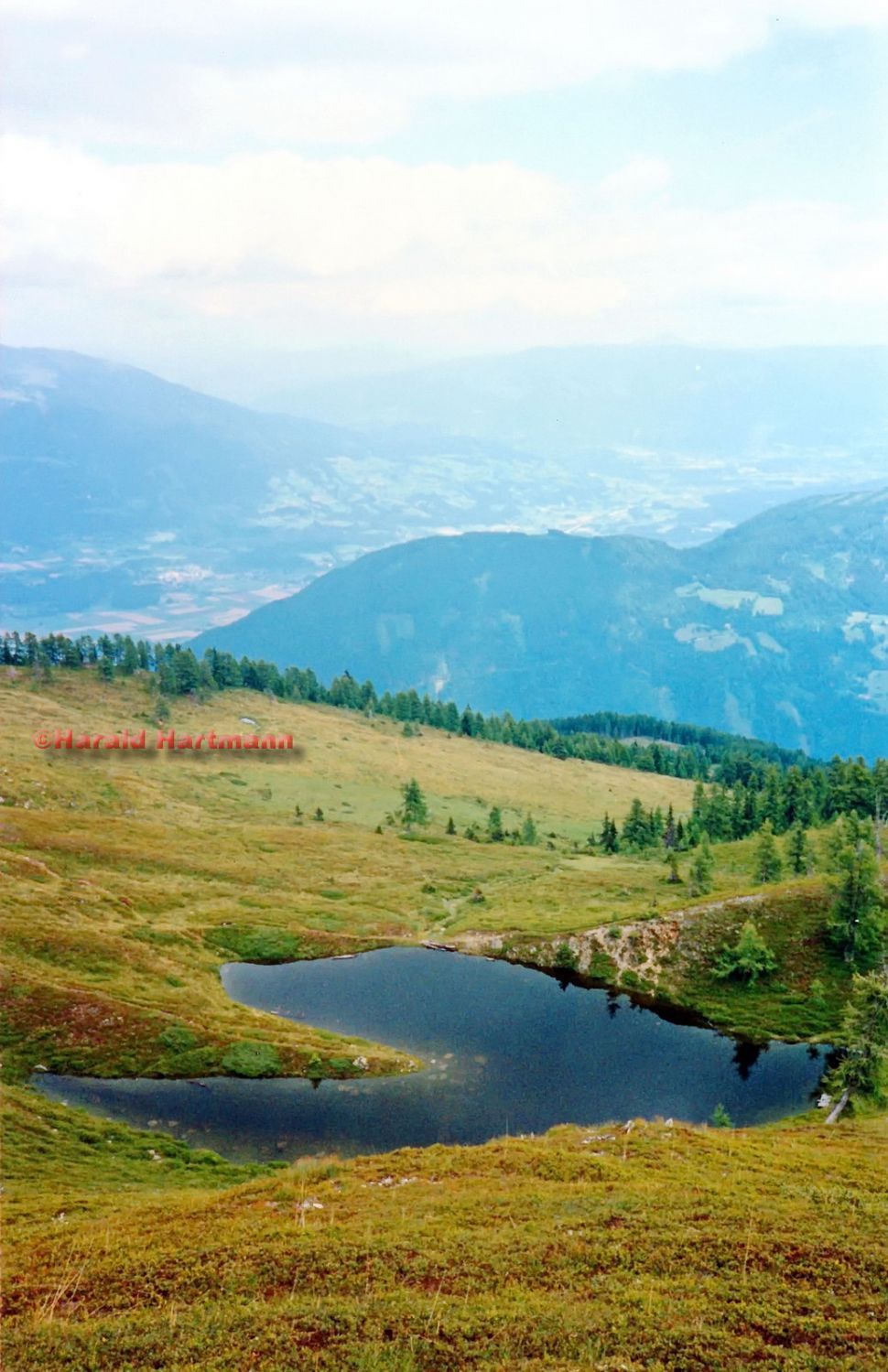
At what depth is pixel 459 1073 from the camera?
57.3 m

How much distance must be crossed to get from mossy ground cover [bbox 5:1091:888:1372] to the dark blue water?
1029 cm

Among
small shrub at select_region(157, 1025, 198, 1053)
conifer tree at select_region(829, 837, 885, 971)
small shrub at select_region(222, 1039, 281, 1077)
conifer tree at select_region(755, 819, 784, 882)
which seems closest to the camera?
small shrub at select_region(222, 1039, 281, 1077)

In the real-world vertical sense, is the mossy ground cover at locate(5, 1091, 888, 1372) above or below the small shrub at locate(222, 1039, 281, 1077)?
above

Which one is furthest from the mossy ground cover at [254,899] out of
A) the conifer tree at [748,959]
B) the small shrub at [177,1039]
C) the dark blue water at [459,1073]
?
the dark blue water at [459,1073]

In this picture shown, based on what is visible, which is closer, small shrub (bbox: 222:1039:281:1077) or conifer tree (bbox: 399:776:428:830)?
small shrub (bbox: 222:1039:281:1077)

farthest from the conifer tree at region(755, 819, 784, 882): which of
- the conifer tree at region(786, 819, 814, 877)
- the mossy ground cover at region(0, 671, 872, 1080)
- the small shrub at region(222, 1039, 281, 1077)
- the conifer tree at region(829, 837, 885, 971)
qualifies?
the small shrub at region(222, 1039, 281, 1077)

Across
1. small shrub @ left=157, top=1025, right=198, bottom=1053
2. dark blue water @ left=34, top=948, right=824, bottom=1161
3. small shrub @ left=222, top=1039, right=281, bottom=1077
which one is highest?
small shrub @ left=157, top=1025, right=198, bottom=1053

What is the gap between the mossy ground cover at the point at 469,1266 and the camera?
860 inches

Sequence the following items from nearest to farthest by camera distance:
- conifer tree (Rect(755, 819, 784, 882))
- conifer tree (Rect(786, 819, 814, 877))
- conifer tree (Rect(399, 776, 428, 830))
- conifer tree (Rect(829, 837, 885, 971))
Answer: conifer tree (Rect(829, 837, 885, 971))
conifer tree (Rect(755, 819, 784, 882))
conifer tree (Rect(786, 819, 814, 877))
conifer tree (Rect(399, 776, 428, 830))

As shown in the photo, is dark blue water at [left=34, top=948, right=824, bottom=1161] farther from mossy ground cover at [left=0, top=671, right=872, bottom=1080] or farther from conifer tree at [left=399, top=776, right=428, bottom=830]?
conifer tree at [left=399, top=776, right=428, bottom=830]

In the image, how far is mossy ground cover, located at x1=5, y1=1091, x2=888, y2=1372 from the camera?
2184cm

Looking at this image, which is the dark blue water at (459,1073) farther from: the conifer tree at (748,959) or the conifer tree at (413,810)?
the conifer tree at (413,810)

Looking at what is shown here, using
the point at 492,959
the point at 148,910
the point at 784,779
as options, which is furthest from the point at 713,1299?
the point at 784,779

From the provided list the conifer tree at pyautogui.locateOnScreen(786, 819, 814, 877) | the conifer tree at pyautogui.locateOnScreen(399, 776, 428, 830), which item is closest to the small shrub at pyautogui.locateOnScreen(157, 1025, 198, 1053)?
the conifer tree at pyautogui.locateOnScreen(786, 819, 814, 877)
